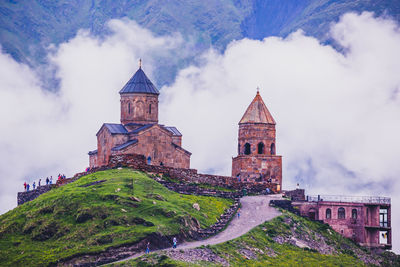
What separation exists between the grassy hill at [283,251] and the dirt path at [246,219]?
0.77 metres

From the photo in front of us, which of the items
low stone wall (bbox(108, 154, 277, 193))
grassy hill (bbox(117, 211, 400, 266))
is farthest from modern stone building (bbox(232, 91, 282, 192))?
grassy hill (bbox(117, 211, 400, 266))

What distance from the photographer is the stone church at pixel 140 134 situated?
7725 cm

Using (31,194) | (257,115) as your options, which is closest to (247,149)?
(257,115)

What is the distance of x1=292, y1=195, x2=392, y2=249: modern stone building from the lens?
7250cm

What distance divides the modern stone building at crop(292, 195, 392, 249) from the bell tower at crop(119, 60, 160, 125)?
15.5 m

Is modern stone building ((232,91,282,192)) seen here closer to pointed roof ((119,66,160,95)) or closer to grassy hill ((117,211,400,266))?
pointed roof ((119,66,160,95))

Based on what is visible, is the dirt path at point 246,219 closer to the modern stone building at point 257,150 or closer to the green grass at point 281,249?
the green grass at point 281,249

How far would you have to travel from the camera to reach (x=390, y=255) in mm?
71688

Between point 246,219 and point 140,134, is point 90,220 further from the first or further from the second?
point 140,134

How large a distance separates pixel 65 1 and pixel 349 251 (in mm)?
106136

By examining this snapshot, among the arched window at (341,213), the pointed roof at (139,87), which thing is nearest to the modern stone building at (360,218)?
the arched window at (341,213)

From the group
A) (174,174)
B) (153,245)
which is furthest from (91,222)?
(174,174)

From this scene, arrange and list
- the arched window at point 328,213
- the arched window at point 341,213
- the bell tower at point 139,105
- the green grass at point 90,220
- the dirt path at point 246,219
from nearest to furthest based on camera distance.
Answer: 1. the green grass at point 90,220
2. the dirt path at point 246,219
3. the arched window at point 341,213
4. the arched window at point 328,213
5. the bell tower at point 139,105

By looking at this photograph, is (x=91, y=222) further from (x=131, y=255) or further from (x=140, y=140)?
(x=140, y=140)
